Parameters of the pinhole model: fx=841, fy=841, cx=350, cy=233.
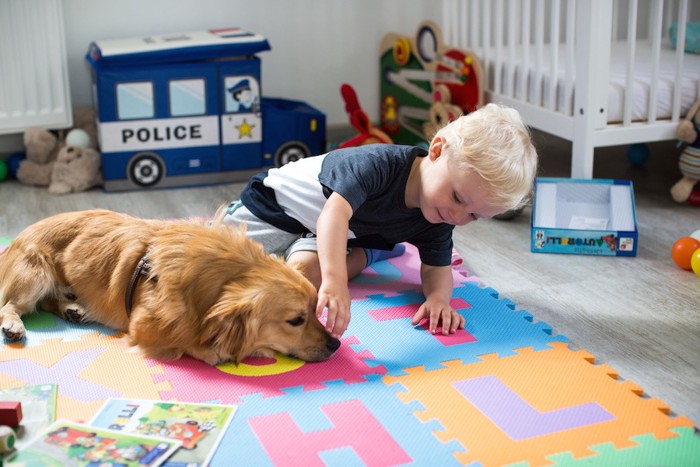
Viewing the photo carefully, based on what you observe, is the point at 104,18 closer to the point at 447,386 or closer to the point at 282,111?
the point at 282,111

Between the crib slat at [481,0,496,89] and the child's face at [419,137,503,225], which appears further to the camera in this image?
the crib slat at [481,0,496,89]

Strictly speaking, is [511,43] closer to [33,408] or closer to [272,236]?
[272,236]

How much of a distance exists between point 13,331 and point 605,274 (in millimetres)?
1544

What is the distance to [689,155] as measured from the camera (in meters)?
2.89

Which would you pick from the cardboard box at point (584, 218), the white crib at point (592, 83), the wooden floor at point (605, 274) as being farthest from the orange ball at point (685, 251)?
the white crib at point (592, 83)

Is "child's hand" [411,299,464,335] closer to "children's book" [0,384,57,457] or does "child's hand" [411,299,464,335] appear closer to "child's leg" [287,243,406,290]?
"child's leg" [287,243,406,290]

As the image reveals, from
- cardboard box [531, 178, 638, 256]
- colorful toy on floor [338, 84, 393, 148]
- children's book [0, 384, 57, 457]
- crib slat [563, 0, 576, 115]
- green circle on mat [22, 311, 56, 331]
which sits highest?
crib slat [563, 0, 576, 115]

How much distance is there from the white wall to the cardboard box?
1.43 metres

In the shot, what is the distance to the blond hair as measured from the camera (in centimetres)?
183

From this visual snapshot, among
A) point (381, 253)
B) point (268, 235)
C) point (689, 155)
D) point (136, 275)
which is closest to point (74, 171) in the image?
point (268, 235)

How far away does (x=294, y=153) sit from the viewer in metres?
3.39

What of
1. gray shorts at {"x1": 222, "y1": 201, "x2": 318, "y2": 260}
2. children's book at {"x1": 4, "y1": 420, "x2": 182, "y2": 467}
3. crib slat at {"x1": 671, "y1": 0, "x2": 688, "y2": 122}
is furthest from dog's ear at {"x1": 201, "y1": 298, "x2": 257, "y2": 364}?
crib slat at {"x1": 671, "y1": 0, "x2": 688, "y2": 122}

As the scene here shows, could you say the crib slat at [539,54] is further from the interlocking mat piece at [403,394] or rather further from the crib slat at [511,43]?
the interlocking mat piece at [403,394]

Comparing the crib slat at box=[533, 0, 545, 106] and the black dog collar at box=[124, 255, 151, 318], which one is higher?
the crib slat at box=[533, 0, 545, 106]
